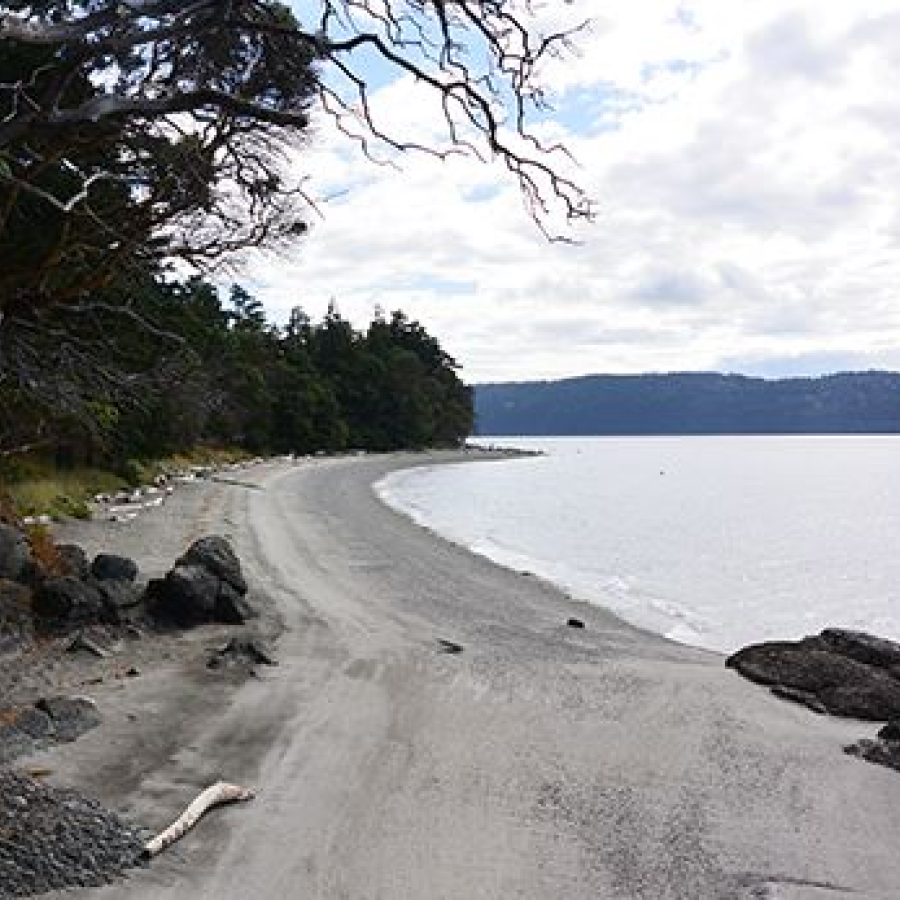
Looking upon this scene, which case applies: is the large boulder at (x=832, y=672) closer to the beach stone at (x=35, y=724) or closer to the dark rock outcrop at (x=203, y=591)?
the dark rock outcrop at (x=203, y=591)

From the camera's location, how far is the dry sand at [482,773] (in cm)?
643

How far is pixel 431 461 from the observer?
9175 centimetres

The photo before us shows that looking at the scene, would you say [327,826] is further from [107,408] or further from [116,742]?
[107,408]

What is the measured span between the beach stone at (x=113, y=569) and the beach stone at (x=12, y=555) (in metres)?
0.82

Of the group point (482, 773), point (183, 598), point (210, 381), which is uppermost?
point (210, 381)

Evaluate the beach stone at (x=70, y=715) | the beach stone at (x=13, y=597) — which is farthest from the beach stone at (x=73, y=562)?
the beach stone at (x=70, y=715)

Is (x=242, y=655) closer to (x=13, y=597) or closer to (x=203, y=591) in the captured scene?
(x=203, y=591)

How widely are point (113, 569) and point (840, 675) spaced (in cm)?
807

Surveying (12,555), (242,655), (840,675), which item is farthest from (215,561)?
(840,675)

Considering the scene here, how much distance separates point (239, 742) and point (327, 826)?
1.89 metres

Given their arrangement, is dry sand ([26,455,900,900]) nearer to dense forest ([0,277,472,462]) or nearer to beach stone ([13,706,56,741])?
beach stone ([13,706,56,741])

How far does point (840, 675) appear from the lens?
12.0 metres

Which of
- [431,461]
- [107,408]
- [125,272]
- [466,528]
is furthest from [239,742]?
[431,461]

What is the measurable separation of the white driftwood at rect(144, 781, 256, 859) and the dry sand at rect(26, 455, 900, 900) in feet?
0.26
